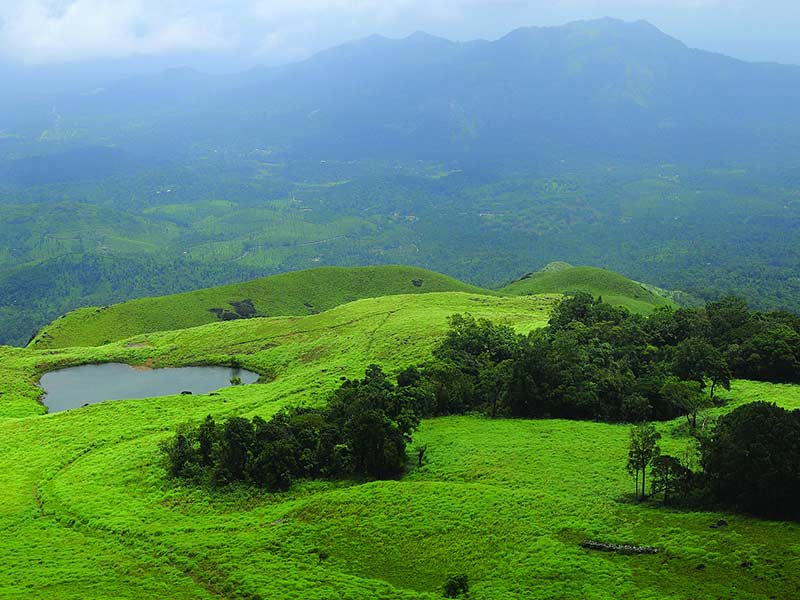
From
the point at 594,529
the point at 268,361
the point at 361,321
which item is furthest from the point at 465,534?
the point at 361,321

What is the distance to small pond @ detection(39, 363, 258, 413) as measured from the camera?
102000 millimetres

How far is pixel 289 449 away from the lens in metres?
58.9

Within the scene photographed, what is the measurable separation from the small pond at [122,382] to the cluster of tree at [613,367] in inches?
1552

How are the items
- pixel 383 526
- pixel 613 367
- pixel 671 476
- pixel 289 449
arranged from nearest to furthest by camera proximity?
1. pixel 383 526
2. pixel 671 476
3. pixel 289 449
4. pixel 613 367

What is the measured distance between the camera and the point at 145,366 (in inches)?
4626

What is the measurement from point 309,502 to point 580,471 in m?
22.9

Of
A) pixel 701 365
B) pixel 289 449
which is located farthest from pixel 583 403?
pixel 289 449

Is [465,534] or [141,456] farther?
[141,456]

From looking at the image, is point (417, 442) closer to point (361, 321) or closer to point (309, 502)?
point (309, 502)

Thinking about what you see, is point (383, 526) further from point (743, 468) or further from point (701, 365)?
point (701, 365)

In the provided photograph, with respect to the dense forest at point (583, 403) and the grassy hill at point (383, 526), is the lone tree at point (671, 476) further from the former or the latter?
the grassy hill at point (383, 526)

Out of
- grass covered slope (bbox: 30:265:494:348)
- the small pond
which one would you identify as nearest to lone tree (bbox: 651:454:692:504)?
the small pond

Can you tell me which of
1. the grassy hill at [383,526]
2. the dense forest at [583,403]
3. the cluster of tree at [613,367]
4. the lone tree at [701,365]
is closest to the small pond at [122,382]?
the grassy hill at [383,526]

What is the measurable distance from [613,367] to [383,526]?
4317 centimetres
